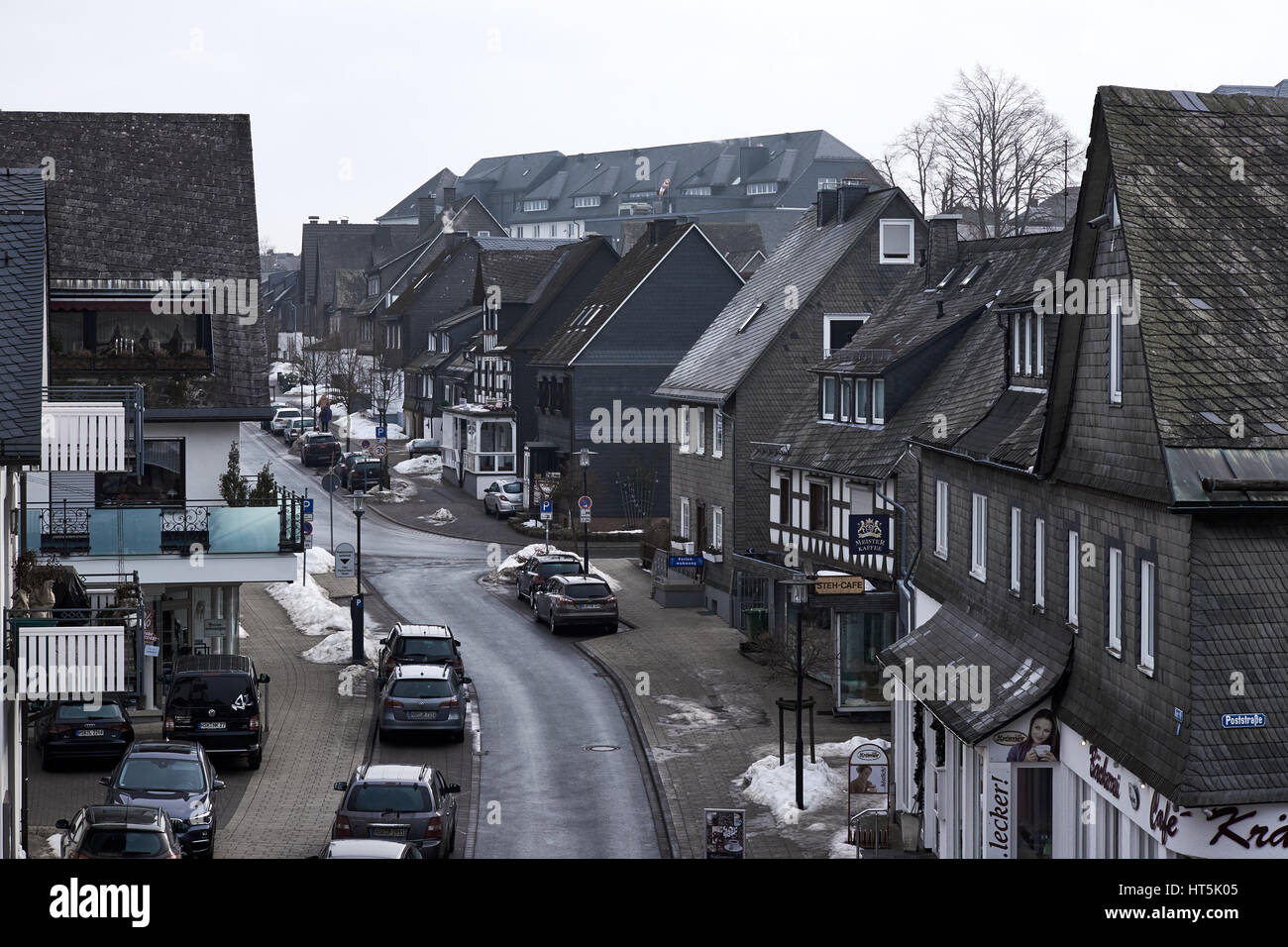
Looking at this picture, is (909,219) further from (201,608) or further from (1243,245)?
(1243,245)

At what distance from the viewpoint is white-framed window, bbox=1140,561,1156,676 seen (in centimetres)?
1384

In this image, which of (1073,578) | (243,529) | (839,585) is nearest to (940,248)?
(839,585)

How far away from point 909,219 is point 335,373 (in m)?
69.0

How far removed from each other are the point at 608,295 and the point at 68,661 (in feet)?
152

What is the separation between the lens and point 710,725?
31.9 meters

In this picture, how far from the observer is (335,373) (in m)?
107

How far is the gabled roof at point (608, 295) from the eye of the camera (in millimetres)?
59250

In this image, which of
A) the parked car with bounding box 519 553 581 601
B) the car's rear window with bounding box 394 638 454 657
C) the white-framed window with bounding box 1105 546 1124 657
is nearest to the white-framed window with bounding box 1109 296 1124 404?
the white-framed window with bounding box 1105 546 1124 657

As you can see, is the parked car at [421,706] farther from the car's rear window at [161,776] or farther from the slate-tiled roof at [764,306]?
the slate-tiled roof at [764,306]

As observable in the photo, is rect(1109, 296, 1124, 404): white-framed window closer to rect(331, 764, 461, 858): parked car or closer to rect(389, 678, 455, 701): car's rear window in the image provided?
rect(331, 764, 461, 858): parked car

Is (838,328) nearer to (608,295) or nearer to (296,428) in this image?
(608,295)
